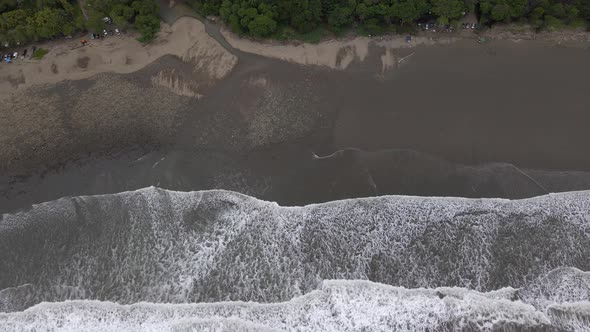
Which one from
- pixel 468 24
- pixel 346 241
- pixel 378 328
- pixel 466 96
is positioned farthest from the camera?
pixel 468 24

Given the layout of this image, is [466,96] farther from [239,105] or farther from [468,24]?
[239,105]

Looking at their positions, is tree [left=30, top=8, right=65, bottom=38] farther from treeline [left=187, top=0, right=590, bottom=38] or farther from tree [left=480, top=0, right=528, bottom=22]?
tree [left=480, top=0, right=528, bottom=22]

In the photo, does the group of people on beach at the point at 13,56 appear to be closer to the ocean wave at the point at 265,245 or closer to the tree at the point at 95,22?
the tree at the point at 95,22

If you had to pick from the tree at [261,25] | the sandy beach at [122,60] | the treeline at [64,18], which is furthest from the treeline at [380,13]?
the treeline at [64,18]

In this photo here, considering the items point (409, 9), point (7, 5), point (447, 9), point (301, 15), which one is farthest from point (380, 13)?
point (7, 5)

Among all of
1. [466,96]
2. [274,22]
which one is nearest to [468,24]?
[466,96]

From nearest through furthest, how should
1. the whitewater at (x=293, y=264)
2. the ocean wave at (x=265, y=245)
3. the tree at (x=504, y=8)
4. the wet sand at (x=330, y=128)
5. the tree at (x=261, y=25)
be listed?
1. the whitewater at (x=293, y=264)
2. the ocean wave at (x=265, y=245)
3. the wet sand at (x=330, y=128)
4. the tree at (x=261, y=25)
5. the tree at (x=504, y=8)

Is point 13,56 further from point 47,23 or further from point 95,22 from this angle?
point 95,22
